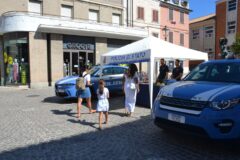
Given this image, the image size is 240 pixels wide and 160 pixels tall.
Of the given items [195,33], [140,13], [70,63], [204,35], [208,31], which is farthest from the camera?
[195,33]

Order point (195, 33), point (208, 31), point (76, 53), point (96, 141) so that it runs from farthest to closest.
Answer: point (195, 33), point (208, 31), point (76, 53), point (96, 141)

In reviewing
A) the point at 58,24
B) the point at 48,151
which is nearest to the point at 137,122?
the point at 48,151

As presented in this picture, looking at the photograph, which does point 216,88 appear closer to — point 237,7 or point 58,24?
point 58,24

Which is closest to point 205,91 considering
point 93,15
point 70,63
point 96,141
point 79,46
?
point 96,141

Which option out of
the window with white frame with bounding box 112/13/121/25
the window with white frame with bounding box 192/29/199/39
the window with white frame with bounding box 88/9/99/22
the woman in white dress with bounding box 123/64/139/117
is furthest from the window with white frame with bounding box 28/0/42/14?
the window with white frame with bounding box 192/29/199/39

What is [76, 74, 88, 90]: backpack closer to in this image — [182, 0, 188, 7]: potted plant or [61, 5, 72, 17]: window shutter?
[61, 5, 72, 17]: window shutter

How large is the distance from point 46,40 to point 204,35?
3151 cm

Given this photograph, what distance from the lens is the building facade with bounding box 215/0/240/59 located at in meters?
36.6

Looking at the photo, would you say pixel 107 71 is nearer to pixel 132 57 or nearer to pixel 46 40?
pixel 132 57

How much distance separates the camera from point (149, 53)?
7785 millimetres

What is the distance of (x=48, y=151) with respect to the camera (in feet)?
16.1

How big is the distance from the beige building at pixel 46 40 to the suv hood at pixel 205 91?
13.6 meters

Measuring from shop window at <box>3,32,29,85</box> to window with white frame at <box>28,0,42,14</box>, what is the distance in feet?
9.43

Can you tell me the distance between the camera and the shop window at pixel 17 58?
58.7 feet
